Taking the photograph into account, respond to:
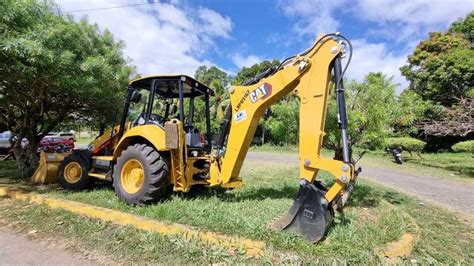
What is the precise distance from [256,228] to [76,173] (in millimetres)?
5145

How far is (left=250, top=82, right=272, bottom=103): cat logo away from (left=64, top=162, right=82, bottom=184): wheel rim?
15.2 ft

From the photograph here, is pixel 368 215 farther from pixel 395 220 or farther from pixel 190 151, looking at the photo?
pixel 190 151

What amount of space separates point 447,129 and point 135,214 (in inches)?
494

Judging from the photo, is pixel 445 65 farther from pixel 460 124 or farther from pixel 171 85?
pixel 171 85

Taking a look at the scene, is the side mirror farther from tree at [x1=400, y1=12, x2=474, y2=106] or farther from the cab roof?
tree at [x1=400, y1=12, x2=474, y2=106]

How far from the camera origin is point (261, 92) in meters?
5.41

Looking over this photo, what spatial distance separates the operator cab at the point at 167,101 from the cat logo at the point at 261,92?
1.45m

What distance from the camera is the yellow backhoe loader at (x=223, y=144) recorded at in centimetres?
446

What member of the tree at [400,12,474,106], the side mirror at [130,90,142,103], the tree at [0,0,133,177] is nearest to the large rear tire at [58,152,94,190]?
the tree at [0,0,133,177]

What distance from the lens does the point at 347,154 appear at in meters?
4.43

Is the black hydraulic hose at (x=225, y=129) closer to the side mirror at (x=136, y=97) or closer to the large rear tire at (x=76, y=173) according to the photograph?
the side mirror at (x=136, y=97)

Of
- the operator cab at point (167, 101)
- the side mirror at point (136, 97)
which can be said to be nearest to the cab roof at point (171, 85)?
the operator cab at point (167, 101)

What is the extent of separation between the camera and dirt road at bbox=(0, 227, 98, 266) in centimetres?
393

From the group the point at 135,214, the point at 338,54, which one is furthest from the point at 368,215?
Result: the point at 135,214
